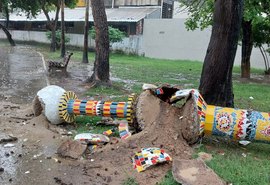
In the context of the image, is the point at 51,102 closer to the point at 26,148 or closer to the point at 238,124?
the point at 26,148

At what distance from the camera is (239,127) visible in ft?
17.5

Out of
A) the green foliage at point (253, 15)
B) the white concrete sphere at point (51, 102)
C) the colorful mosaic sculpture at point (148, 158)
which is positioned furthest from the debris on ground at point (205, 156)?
the green foliage at point (253, 15)

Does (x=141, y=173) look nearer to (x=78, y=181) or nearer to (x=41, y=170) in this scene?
(x=78, y=181)

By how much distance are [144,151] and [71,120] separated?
2.16 metres

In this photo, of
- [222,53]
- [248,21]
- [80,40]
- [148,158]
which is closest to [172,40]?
[80,40]

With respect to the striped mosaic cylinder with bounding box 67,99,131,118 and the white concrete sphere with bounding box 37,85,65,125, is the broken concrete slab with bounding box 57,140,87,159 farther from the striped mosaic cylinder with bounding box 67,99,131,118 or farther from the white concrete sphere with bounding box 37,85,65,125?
the white concrete sphere with bounding box 37,85,65,125

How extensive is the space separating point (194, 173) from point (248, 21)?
10966mm

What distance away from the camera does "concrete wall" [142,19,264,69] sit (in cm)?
2717

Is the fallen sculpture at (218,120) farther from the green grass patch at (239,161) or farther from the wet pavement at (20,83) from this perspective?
the wet pavement at (20,83)

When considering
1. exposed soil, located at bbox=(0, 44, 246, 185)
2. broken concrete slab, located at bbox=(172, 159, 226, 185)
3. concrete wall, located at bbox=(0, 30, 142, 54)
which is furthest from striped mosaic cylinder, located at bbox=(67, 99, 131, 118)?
concrete wall, located at bbox=(0, 30, 142, 54)

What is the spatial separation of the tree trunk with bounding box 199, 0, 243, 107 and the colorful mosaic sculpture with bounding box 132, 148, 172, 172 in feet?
7.05

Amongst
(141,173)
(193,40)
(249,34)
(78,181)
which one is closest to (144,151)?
(141,173)

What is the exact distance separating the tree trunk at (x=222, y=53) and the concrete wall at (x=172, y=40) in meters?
20.5

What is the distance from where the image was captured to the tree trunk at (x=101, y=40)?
10691mm
